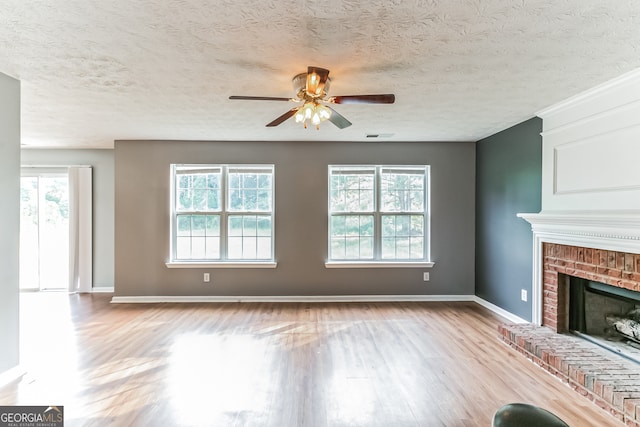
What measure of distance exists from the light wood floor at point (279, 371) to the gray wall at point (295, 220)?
688 mm

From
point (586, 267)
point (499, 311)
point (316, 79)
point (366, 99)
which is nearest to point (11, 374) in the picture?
point (316, 79)

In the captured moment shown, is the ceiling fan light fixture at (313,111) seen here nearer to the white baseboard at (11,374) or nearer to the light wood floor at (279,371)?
the light wood floor at (279,371)

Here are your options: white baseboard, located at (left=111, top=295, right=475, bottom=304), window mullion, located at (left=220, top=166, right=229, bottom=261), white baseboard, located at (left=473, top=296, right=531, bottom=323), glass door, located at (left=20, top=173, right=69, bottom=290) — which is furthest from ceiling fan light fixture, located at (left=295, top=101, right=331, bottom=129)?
glass door, located at (left=20, top=173, right=69, bottom=290)

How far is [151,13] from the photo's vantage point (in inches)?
69.2

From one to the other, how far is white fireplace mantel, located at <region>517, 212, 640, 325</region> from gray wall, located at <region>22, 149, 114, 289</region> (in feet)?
20.4

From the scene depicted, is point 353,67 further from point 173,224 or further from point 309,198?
point 173,224

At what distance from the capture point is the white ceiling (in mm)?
1737

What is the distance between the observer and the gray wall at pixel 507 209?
3.83 metres

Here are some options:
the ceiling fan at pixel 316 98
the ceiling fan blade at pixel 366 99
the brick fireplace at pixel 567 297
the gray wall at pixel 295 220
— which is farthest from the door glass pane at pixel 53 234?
the brick fireplace at pixel 567 297

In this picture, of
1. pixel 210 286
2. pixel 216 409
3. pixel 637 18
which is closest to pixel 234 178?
pixel 210 286

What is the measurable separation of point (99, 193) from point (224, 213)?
7.70 feet

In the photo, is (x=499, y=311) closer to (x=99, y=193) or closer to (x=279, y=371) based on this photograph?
(x=279, y=371)

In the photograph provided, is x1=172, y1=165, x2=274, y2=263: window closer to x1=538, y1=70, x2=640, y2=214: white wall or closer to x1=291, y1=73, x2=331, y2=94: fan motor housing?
x1=291, y1=73, x2=331, y2=94: fan motor housing

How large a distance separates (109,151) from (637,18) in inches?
259
